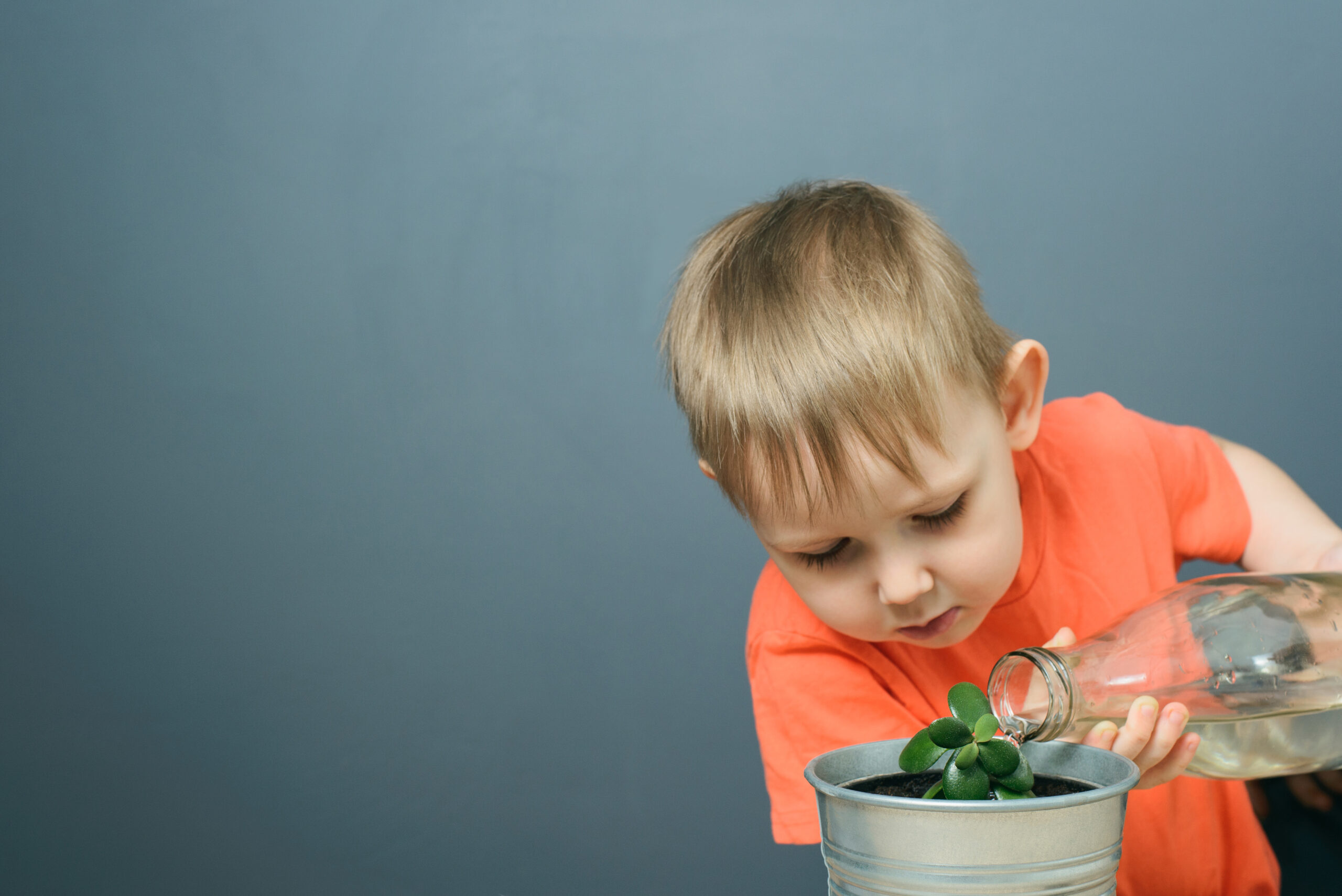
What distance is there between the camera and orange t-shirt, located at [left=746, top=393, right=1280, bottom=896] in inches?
27.7

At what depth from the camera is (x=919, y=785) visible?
1.17 ft

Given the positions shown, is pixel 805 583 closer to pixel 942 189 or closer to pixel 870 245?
pixel 870 245

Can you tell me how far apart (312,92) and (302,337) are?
241 mm

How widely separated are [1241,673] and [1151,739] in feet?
0.39

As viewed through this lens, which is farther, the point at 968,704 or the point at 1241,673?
the point at 1241,673

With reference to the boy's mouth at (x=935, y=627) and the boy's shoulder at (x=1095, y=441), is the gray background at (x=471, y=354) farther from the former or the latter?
the boy's mouth at (x=935, y=627)

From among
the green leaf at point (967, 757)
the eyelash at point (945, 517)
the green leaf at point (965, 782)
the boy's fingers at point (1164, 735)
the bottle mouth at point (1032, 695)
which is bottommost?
the boy's fingers at point (1164, 735)

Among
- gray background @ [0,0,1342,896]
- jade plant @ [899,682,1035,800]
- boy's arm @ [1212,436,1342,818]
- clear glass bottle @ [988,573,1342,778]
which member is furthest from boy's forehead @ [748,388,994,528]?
gray background @ [0,0,1342,896]

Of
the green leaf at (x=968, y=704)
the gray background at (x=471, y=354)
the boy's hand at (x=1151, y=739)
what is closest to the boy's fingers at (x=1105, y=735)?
the boy's hand at (x=1151, y=739)

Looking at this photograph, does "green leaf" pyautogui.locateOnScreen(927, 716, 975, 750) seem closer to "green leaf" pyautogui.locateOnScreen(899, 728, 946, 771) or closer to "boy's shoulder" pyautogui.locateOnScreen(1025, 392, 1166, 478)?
"green leaf" pyautogui.locateOnScreen(899, 728, 946, 771)

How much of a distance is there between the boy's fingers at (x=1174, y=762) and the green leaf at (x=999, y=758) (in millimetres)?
182

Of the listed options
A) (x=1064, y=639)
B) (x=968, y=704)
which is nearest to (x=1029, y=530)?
(x=1064, y=639)

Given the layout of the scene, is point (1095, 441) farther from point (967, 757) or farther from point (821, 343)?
point (967, 757)

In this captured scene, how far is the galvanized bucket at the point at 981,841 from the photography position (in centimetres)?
29
